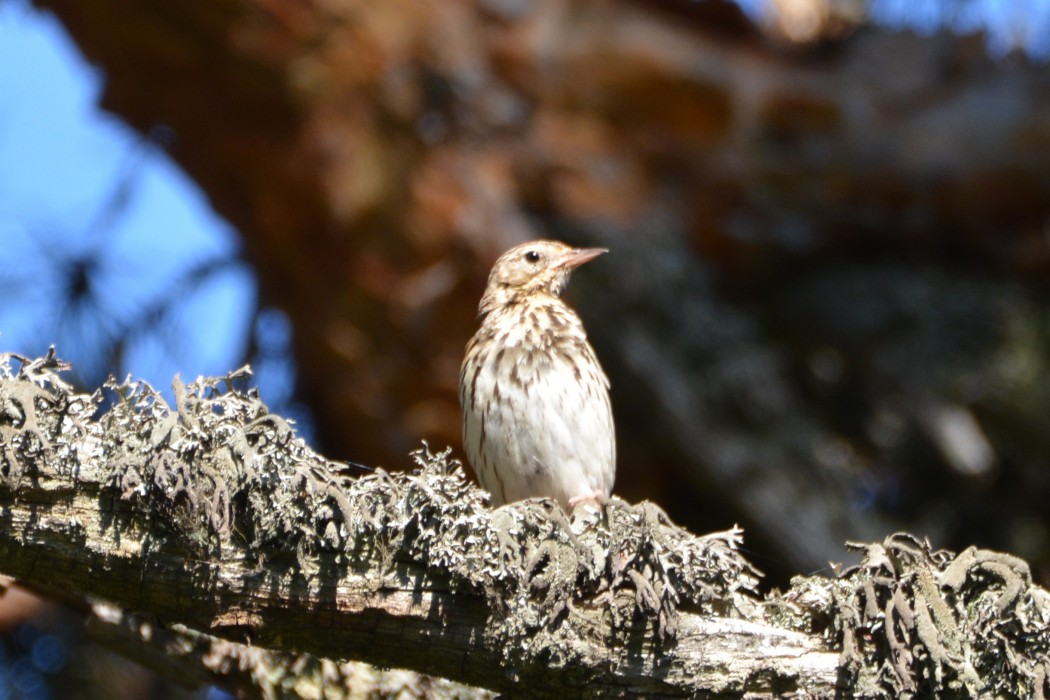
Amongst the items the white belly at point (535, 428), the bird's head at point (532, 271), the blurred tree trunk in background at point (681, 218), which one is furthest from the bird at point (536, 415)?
the blurred tree trunk in background at point (681, 218)

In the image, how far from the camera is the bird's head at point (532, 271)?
18.4 ft

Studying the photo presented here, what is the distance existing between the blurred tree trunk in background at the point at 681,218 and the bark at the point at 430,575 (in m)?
4.10

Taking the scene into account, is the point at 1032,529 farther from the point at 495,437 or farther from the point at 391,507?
the point at 391,507

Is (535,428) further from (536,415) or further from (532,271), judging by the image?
(532,271)

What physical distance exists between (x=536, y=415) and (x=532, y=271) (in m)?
1.14

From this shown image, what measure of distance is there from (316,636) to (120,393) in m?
0.67

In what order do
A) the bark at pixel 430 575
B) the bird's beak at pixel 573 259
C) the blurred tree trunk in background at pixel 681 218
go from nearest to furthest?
1. the bark at pixel 430 575
2. the bird's beak at pixel 573 259
3. the blurred tree trunk in background at pixel 681 218

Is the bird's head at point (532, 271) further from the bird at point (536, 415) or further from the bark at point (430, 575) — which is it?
the bark at point (430, 575)

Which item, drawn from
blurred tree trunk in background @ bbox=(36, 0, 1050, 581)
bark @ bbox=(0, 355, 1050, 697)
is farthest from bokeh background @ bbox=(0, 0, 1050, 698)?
bark @ bbox=(0, 355, 1050, 697)

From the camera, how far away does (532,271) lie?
566cm

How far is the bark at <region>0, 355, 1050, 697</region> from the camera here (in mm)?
2723

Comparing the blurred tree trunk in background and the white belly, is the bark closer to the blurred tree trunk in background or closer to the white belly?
the white belly

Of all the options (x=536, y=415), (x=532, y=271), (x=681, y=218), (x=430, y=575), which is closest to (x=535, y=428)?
(x=536, y=415)

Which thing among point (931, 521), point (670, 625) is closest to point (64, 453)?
point (670, 625)
